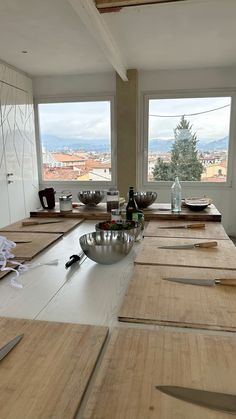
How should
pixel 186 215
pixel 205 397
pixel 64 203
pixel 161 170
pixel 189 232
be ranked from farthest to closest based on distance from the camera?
pixel 161 170 → pixel 64 203 → pixel 186 215 → pixel 189 232 → pixel 205 397

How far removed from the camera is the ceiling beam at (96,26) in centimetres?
204

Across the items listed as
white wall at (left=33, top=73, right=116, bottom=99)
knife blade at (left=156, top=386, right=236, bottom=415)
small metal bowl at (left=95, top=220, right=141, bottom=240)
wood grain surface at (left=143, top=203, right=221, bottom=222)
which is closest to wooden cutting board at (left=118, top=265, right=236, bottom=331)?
knife blade at (left=156, top=386, right=236, bottom=415)

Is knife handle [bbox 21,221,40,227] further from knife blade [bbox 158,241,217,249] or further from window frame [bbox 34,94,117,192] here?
window frame [bbox 34,94,117,192]

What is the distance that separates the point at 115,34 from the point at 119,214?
205cm

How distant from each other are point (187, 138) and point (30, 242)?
138 inches

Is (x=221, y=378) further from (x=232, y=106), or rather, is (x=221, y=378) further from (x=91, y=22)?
(x=232, y=106)

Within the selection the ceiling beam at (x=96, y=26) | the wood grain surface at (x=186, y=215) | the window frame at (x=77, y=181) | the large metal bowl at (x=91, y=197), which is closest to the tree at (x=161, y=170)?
the window frame at (x=77, y=181)

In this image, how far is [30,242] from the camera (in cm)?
163

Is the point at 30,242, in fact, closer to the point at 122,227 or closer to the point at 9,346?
the point at 122,227

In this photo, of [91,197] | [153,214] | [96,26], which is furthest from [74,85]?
[153,214]

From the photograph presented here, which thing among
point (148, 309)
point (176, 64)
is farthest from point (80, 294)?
point (176, 64)

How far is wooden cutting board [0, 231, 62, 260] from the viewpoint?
4.75 feet

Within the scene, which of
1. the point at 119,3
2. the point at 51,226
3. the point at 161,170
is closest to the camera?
the point at 51,226

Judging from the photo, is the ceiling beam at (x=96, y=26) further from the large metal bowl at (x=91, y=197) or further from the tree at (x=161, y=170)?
the tree at (x=161, y=170)
